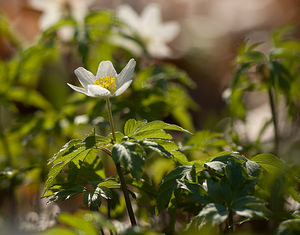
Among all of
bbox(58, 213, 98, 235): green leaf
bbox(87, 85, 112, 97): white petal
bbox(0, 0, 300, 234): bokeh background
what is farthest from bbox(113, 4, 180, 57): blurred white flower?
bbox(58, 213, 98, 235): green leaf

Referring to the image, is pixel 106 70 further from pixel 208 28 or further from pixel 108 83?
pixel 208 28

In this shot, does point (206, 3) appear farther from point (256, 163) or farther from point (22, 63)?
point (256, 163)

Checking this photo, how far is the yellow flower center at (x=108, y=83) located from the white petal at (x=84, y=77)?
0.08 feet

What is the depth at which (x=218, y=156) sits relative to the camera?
4.42 ft

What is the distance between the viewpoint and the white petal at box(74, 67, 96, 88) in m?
1.45

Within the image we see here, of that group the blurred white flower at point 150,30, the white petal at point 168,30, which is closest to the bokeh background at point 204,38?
the blurred white flower at point 150,30

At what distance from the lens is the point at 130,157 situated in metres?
1.16

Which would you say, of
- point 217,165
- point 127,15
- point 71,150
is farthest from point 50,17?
point 217,165

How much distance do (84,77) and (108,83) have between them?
105 mm

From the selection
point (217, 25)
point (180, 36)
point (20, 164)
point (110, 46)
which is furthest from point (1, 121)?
point (217, 25)

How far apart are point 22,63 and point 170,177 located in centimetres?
162

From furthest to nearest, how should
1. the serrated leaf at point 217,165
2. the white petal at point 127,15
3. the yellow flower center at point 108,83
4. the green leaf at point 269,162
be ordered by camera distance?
the white petal at point 127,15, the yellow flower center at point 108,83, the green leaf at point 269,162, the serrated leaf at point 217,165

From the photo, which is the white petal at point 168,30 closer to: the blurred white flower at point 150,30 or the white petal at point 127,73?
the blurred white flower at point 150,30

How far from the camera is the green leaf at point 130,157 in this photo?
1133mm
